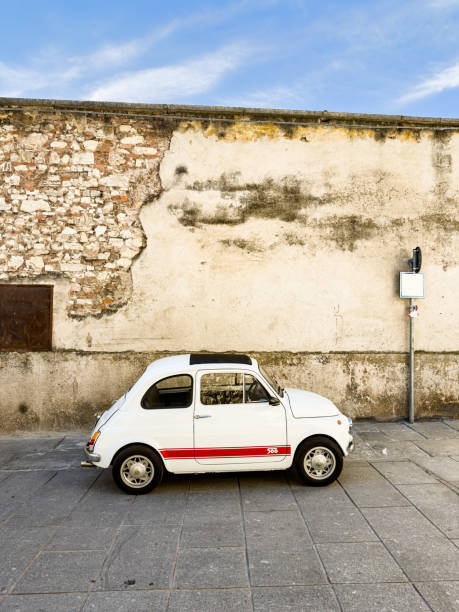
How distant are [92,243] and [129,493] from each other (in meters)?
4.63

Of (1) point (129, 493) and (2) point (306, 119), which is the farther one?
(2) point (306, 119)

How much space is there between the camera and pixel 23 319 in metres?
8.22

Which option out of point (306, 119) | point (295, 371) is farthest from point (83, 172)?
point (295, 371)

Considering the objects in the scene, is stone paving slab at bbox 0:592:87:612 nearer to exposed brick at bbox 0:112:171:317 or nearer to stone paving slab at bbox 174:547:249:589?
stone paving slab at bbox 174:547:249:589

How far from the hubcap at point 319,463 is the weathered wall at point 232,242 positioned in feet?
9.56

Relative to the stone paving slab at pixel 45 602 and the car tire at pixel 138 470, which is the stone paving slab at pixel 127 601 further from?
the car tire at pixel 138 470

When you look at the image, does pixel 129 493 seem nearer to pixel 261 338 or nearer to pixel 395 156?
pixel 261 338

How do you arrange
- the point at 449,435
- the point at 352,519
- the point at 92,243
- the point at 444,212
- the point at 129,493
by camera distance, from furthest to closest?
the point at 444,212 < the point at 92,243 < the point at 449,435 < the point at 129,493 < the point at 352,519

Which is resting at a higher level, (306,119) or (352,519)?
(306,119)

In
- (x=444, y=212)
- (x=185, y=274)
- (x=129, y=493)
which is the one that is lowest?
(x=129, y=493)

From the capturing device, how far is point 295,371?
847 cm

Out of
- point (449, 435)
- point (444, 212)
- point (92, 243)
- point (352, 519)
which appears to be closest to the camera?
point (352, 519)

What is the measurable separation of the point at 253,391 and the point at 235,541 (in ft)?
5.85

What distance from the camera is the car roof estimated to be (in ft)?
18.6
